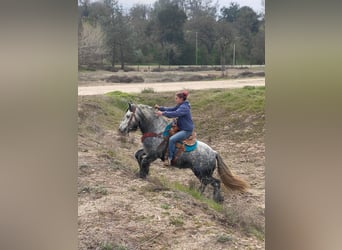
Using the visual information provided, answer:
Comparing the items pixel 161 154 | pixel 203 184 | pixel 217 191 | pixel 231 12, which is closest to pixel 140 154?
pixel 161 154

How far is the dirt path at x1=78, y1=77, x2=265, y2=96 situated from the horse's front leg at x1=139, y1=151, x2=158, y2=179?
47 cm

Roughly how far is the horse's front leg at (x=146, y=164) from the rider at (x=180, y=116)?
0.11 meters

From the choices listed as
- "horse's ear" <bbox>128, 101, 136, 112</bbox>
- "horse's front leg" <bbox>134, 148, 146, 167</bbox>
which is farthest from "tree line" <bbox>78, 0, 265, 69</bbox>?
"horse's front leg" <bbox>134, 148, 146, 167</bbox>

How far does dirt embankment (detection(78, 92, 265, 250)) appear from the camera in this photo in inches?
131

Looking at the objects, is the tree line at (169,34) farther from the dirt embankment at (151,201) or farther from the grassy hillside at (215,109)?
the dirt embankment at (151,201)

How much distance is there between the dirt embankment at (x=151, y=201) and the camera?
131 inches

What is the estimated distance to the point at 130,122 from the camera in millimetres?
3438

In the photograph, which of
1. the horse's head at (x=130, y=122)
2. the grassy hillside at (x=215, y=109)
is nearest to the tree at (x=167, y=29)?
the grassy hillside at (x=215, y=109)

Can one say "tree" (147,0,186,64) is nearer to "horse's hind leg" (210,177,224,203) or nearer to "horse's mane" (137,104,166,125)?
"horse's mane" (137,104,166,125)
